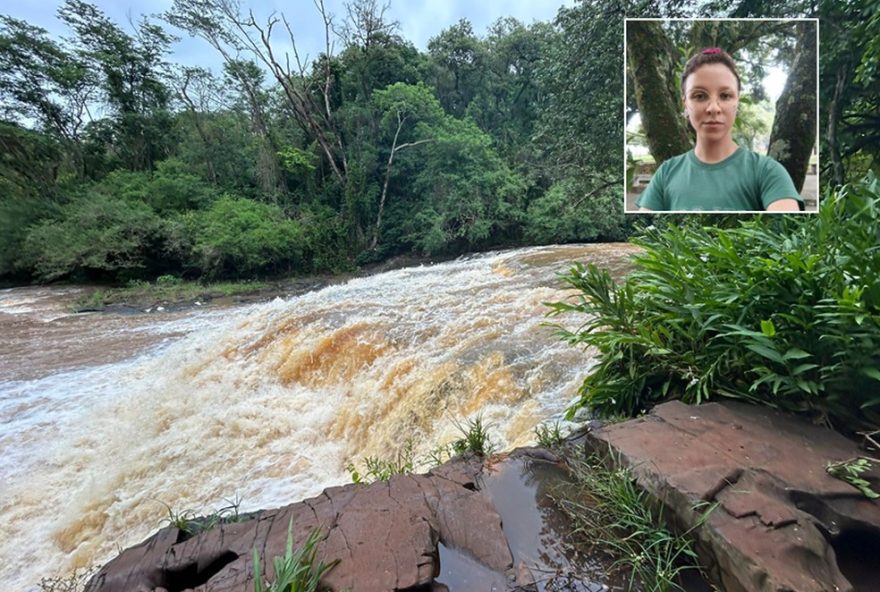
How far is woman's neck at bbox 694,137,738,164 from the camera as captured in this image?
6.41 ft

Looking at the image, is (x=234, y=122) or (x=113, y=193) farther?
(x=234, y=122)

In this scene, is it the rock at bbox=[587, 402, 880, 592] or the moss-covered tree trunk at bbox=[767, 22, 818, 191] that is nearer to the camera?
the rock at bbox=[587, 402, 880, 592]

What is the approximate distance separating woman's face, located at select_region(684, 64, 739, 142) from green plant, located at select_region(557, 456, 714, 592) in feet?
5.29

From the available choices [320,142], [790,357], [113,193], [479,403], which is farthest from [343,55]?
[790,357]

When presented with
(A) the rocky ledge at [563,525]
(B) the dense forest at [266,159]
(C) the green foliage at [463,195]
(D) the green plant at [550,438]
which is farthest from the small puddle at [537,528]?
(C) the green foliage at [463,195]

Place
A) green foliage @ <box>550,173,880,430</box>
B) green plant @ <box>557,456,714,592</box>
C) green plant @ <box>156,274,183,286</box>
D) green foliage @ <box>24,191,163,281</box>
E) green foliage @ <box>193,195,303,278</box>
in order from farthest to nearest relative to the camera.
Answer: green foliage @ <box>193,195,303,278</box> < green plant @ <box>156,274,183,286</box> < green foliage @ <box>24,191,163,281</box> < green foliage @ <box>550,173,880,430</box> < green plant @ <box>557,456,714,592</box>

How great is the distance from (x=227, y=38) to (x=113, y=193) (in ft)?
24.0

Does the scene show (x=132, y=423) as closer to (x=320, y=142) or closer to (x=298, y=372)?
(x=298, y=372)

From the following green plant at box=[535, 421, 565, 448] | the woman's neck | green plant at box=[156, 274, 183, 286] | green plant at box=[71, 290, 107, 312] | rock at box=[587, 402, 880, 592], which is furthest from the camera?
green plant at box=[156, 274, 183, 286]

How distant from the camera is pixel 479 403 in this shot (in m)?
3.17

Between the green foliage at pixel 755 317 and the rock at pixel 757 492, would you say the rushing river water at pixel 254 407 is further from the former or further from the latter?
the rock at pixel 757 492

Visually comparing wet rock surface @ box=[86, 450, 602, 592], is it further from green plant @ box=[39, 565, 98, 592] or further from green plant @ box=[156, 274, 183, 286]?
green plant @ box=[156, 274, 183, 286]

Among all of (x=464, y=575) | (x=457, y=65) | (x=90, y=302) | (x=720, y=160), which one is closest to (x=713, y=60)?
(x=720, y=160)

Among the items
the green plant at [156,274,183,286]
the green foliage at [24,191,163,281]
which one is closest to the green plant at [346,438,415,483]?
the green plant at [156,274,183,286]
